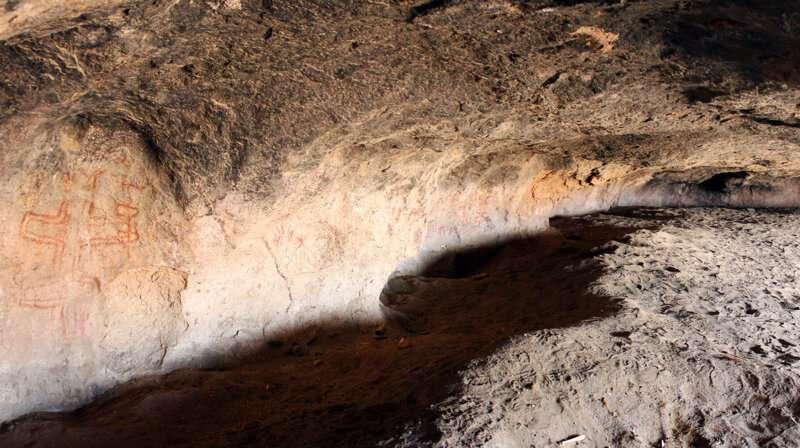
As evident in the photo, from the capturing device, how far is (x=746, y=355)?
2693 millimetres

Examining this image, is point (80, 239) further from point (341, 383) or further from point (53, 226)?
point (341, 383)

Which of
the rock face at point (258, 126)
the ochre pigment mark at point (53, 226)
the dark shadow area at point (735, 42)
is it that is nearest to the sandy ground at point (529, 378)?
the rock face at point (258, 126)

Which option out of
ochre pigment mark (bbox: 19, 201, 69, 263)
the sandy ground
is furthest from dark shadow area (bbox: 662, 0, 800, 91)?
ochre pigment mark (bbox: 19, 201, 69, 263)

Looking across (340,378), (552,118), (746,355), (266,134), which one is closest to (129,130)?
(266,134)

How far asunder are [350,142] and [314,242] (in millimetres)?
643

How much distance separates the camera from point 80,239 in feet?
8.73

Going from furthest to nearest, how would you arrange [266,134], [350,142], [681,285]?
[681,285], [350,142], [266,134]

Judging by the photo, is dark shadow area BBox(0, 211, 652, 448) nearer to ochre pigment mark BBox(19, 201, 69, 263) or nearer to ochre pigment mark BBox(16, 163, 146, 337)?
ochre pigment mark BBox(16, 163, 146, 337)

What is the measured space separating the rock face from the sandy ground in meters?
0.25

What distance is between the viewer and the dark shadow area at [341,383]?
7.45ft

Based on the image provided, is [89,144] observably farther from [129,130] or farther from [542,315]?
[542,315]

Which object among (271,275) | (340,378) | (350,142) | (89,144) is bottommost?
(340,378)

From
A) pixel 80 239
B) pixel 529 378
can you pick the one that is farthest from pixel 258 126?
pixel 529 378

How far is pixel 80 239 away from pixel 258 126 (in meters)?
0.87
